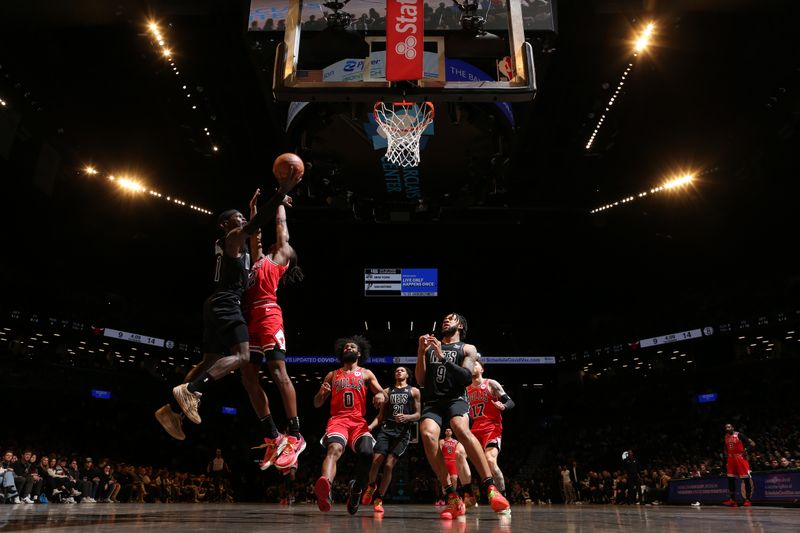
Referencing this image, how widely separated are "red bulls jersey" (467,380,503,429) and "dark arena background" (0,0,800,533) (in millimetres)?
1118

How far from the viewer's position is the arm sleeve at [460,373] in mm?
5570

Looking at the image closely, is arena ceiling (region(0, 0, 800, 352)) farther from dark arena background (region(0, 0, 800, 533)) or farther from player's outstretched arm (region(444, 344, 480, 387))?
player's outstretched arm (region(444, 344, 480, 387))

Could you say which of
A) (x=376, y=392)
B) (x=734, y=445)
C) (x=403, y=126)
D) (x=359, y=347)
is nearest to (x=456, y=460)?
(x=376, y=392)

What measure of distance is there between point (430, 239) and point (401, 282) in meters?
2.20

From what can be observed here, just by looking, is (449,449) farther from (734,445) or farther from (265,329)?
(734,445)

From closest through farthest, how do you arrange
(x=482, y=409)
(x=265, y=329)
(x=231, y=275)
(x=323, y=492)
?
(x=231, y=275)
(x=265, y=329)
(x=323, y=492)
(x=482, y=409)

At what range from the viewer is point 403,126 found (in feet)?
35.4

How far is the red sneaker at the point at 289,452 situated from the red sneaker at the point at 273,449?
0.09ft

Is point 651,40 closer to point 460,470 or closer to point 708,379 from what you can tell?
point 460,470

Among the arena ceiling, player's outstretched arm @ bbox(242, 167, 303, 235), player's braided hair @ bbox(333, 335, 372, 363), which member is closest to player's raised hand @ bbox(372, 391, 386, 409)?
player's braided hair @ bbox(333, 335, 372, 363)

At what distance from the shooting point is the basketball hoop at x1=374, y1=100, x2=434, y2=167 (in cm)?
1023

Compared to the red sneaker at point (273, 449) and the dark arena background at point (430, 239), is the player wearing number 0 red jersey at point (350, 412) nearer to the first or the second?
the dark arena background at point (430, 239)

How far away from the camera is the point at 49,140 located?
16703 millimetres

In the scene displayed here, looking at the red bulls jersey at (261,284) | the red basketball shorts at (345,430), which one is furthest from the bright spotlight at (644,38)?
the red bulls jersey at (261,284)
